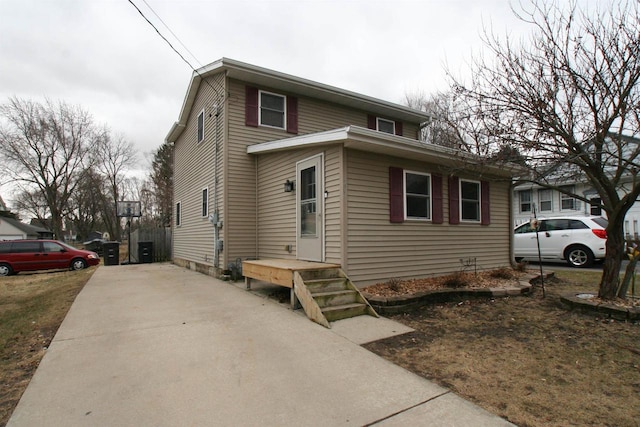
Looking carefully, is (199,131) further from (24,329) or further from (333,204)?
(24,329)

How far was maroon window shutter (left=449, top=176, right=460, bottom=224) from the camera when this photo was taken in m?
8.02

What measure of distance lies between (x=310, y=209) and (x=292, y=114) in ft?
13.0

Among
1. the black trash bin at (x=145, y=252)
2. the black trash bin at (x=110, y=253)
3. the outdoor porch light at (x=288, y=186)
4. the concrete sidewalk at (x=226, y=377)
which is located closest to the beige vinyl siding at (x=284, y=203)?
the outdoor porch light at (x=288, y=186)

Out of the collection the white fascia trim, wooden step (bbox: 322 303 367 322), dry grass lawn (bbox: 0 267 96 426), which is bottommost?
dry grass lawn (bbox: 0 267 96 426)

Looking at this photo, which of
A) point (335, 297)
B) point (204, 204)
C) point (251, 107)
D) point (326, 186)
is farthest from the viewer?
point (204, 204)

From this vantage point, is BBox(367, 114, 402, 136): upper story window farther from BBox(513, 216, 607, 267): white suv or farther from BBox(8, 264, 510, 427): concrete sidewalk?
BBox(8, 264, 510, 427): concrete sidewalk

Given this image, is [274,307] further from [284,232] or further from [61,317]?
[61,317]

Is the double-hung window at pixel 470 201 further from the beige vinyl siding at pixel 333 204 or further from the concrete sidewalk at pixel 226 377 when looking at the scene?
the concrete sidewalk at pixel 226 377

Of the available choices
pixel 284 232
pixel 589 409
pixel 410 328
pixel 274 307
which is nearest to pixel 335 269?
pixel 274 307

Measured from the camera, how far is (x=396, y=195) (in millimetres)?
7051

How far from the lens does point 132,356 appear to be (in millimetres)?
3709

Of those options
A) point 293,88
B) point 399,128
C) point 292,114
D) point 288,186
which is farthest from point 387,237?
point 399,128

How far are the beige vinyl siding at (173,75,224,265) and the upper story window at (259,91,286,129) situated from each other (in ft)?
3.65

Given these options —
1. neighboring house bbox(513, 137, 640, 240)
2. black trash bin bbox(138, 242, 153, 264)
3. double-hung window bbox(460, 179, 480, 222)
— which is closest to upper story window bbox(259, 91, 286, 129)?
double-hung window bbox(460, 179, 480, 222)
